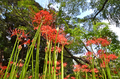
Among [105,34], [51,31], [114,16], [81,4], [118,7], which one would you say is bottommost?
[51,31]

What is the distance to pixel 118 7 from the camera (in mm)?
2496

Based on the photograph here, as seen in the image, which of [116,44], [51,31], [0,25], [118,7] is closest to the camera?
[51,31]

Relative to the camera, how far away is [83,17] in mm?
3117

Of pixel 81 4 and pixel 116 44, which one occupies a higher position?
pixel 81 4

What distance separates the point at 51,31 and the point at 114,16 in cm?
257

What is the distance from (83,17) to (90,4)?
1.53ft

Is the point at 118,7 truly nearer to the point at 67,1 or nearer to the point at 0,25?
the point at 67,1

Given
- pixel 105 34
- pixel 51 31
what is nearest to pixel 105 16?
pixel 105 34

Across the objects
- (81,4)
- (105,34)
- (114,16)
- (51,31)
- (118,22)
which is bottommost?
(51,31)

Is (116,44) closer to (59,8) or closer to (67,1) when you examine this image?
(59,8)

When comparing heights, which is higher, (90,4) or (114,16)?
(90,4)

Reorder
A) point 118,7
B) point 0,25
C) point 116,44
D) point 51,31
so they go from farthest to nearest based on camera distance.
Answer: point 0,25, point 118,7, point 116,44, point 51,31

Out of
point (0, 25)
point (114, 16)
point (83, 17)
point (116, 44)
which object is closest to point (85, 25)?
point (83, 17)

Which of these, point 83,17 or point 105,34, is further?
point 83,17
